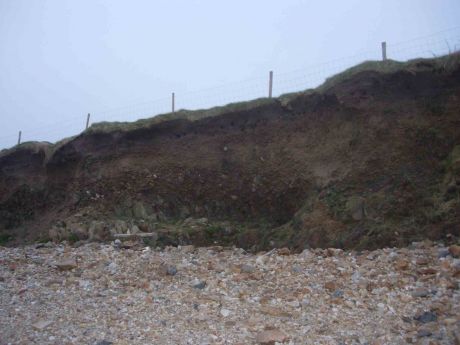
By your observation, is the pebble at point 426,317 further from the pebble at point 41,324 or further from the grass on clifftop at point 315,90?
the grass on clifftop at point 315,90

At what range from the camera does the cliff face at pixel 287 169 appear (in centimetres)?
934

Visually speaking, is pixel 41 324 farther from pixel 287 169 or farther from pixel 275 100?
A: pixel 275 100

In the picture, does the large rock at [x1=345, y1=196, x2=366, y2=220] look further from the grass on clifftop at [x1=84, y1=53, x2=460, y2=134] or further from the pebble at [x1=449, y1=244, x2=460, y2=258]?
the grass on clifftop at [x1=84, y1=53, x2=460, y2=134]

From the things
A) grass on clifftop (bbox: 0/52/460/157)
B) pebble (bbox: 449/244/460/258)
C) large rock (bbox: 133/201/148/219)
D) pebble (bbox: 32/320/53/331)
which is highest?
grass on clifftop (bbox: 0/52/460/157)

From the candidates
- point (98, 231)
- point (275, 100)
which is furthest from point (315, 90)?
point (98, 231)

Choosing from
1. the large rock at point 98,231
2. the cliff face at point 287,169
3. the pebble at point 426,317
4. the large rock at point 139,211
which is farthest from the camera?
the large rock at point 139,211

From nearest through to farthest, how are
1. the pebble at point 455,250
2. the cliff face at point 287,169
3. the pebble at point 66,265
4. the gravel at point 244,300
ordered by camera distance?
the gravel at point 244,300
the pebble at point 455,250
the pebble at point 66,265
the cliff face at point 287,169

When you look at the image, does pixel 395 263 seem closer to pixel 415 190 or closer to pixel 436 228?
pixel 436 228

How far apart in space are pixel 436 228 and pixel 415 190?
128 cm

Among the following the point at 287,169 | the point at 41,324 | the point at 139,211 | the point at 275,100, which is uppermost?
the point at 275,100

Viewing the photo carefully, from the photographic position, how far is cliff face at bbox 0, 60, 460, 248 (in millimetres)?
9336

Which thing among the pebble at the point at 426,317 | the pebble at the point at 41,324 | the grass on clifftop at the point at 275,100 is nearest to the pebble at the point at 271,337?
the pebble at the point at 426,317

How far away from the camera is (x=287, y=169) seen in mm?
12047

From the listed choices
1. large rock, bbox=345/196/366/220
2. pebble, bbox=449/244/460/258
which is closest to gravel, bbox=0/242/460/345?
pebble, bbox=449/244/460/258
